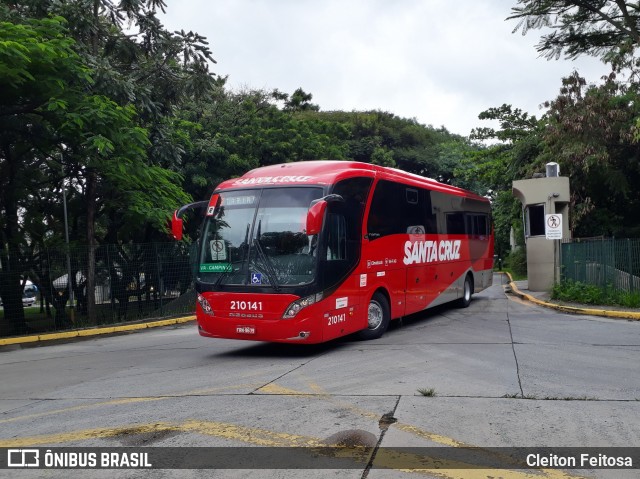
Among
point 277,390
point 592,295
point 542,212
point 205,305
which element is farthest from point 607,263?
point 277,390

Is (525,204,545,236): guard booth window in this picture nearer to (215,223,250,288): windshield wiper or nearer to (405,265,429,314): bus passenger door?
(405,265,429,314): bus passenger door

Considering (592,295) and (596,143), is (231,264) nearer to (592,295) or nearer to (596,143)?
(592,295)

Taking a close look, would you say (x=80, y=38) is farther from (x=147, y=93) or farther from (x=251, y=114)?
(x=251, y=114)

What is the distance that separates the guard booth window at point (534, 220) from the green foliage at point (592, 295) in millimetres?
4040

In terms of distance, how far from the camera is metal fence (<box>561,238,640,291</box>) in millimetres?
16891

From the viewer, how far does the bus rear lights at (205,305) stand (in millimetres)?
10570

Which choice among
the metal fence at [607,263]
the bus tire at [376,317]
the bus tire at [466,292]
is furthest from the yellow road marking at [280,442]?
the metal fence at [607,263]

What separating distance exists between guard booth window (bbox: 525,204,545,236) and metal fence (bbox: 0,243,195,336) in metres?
12.4

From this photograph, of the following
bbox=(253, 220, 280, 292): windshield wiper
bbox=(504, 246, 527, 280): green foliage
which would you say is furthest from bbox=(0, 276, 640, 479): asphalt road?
bbox=(504, 246, 527, 280): green foliage

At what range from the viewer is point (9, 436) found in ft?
20.5

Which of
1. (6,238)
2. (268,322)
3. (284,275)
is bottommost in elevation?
(268,322)

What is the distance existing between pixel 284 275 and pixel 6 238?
42.4ft

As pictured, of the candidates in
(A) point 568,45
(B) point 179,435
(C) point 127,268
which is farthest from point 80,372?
(A) point 568,45

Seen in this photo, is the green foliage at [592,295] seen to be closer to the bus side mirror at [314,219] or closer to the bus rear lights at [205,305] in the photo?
the bus side mirror at [314,219]
